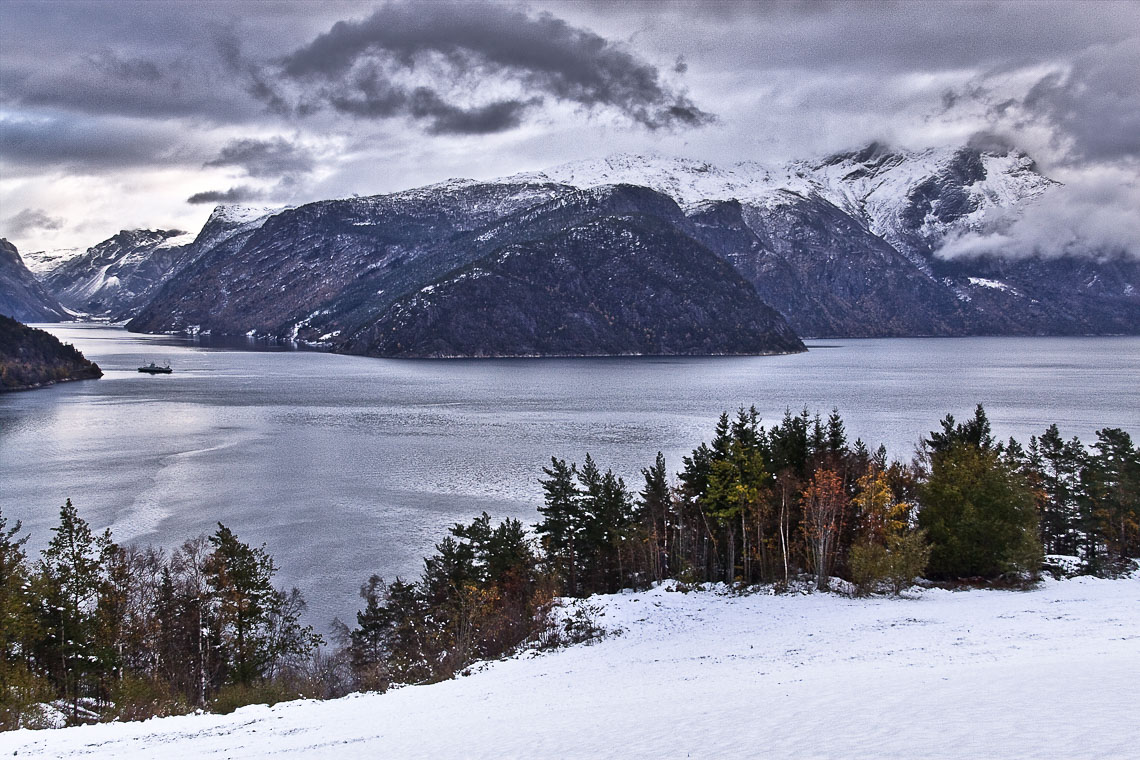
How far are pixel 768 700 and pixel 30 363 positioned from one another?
685 feet

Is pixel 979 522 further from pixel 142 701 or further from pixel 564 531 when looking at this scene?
pixel 142 701

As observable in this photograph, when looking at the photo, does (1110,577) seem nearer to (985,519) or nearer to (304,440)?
(985,519)

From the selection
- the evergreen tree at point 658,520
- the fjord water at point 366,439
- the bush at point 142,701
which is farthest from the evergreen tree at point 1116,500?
the bush at point 142,701

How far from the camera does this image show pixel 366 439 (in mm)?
99625

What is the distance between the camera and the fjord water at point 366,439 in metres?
57.5

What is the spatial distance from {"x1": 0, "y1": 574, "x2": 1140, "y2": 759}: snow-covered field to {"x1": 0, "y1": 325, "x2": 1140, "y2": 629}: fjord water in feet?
61.4

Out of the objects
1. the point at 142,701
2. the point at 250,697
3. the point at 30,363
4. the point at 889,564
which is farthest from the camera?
the point at 30,363

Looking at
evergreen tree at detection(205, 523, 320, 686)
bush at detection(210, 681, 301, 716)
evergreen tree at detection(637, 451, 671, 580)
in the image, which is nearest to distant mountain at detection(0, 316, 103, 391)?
evergreen tree at detection(205, 523, 320, 686)

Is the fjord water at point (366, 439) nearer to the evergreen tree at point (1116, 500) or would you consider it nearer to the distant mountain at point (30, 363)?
the distant mountain at point (30, 363)

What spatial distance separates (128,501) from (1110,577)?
66182 millimetres

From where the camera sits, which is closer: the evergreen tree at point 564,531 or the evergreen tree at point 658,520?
the evergreen tree at point 564,531

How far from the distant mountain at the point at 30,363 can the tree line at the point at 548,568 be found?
154m

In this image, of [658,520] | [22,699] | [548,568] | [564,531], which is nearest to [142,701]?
[22,699]

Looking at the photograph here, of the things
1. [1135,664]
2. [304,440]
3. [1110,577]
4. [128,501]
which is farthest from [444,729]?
[304,440]
